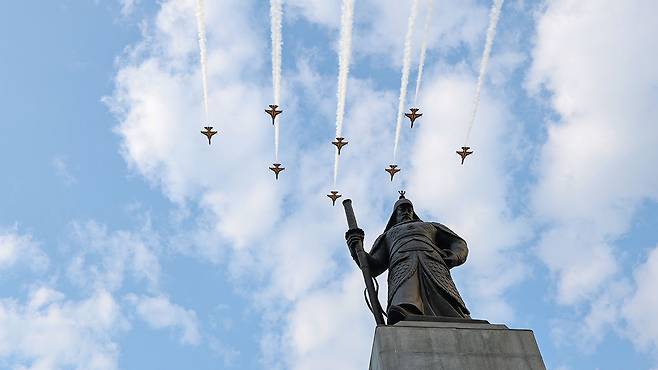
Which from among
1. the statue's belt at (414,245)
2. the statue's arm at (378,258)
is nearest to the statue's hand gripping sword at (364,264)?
the statue's arm at (378,258)

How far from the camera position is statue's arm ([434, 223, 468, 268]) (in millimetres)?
14637

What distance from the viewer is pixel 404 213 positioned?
53.3 ft

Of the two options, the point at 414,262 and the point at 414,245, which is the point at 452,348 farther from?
the point at 414,245

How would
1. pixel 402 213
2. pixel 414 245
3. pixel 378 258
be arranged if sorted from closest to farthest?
pixel 414 245 < pixel 378 258 < pixel 402 213

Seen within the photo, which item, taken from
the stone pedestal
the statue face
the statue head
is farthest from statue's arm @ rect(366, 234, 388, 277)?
the stone pedestal

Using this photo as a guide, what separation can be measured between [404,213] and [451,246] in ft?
5.02

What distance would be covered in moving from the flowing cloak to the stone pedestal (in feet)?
4.37

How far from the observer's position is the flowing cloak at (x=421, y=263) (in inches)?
508

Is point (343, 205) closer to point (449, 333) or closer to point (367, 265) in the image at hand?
point (367, 265)

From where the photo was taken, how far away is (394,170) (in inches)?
1085

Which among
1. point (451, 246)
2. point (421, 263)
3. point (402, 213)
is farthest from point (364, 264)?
point (402, 213)

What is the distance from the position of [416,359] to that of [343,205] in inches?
225

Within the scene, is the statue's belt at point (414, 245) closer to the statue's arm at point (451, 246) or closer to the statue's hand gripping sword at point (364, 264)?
the statue's arm at point (451, 246)

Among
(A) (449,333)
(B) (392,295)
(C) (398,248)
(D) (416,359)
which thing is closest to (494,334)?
(A) (449,333)
